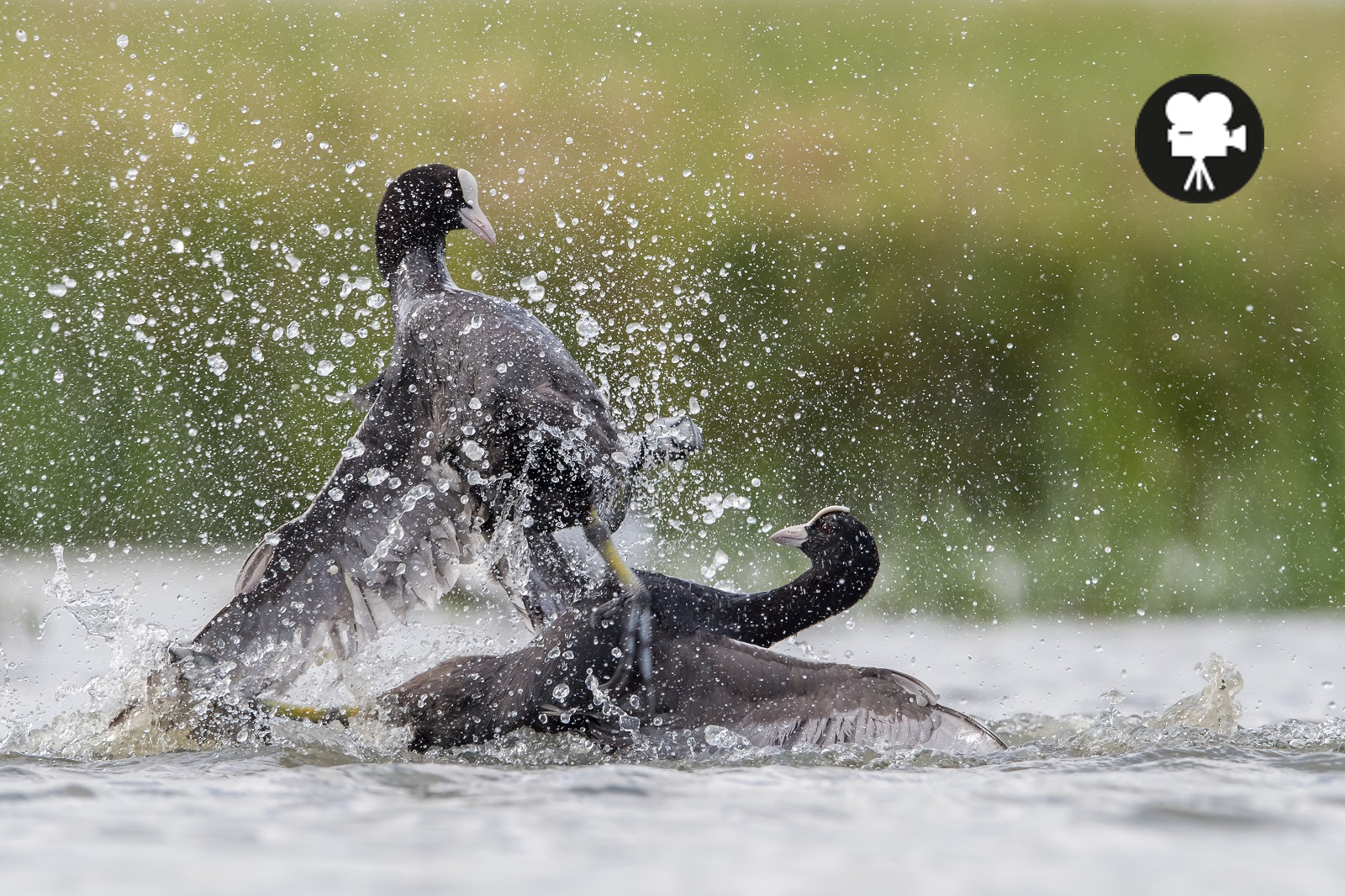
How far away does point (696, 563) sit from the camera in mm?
6395

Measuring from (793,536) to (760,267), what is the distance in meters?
3.84

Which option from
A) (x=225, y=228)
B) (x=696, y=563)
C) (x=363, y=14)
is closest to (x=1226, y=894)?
(x=696, y=563)

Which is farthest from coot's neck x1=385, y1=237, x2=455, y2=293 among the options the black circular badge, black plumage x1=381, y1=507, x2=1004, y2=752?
the black circular badge

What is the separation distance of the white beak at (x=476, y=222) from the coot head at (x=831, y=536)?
1.40 metres

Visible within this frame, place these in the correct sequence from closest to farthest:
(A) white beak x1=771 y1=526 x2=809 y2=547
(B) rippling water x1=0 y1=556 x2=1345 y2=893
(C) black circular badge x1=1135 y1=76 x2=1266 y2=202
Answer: (B) rippling water x1=0 y1=556 x2=1345 y2=893 < (A) white beak x1=771 y1=526 x2=809 y2=547 < (C) black circular badge x1=1135 y1=76 x2=1266 y2=202

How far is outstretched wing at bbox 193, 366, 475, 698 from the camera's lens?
167 inches

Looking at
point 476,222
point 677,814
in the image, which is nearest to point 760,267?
point 476,222

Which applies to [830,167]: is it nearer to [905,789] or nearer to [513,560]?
[513,560]

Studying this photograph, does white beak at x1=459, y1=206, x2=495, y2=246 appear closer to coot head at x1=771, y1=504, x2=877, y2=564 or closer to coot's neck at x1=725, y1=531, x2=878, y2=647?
coot head at x1=771, y1=504, x2=877, y2=564

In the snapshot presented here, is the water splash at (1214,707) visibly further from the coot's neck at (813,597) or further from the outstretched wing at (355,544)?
the outstretched wing at (355,544)

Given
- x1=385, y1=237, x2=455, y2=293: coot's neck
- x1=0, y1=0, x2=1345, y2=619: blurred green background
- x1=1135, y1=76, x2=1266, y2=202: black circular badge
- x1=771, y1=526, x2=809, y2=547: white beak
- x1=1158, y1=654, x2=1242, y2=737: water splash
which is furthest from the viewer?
x1=1135, y1=76, x2=1266, y2=202: black circular badge

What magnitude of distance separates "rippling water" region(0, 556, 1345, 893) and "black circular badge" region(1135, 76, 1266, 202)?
550 cm

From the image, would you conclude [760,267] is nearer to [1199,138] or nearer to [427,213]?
[427,213]

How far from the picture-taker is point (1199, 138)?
9484 mm
